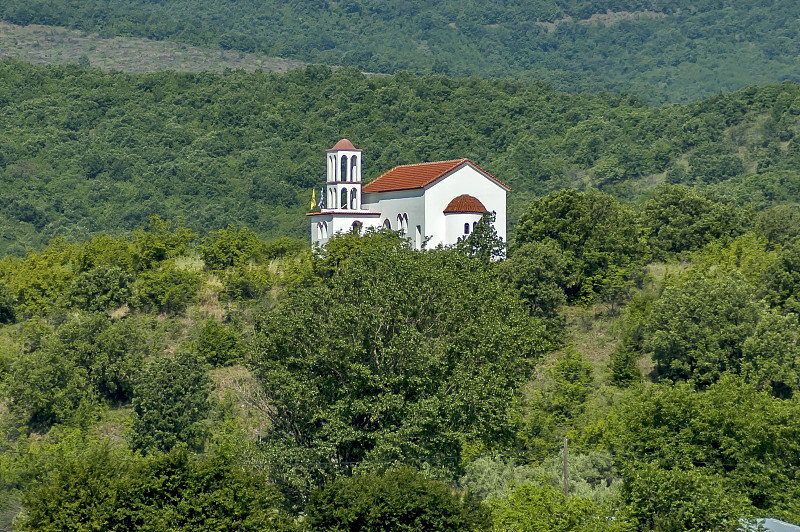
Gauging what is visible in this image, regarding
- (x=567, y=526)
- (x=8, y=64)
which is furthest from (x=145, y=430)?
(x=8, y=64)

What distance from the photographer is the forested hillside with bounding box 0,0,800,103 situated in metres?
163

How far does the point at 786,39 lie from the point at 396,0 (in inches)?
2363

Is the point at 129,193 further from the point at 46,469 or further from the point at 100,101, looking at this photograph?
the point at 46,469

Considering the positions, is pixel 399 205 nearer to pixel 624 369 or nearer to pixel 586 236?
pixel 586 236

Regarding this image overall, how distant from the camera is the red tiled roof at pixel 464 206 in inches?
1825

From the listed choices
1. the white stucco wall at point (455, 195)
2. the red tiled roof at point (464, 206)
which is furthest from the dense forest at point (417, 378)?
the white stucco wall at point (455, 195)

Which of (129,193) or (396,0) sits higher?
(396,0)

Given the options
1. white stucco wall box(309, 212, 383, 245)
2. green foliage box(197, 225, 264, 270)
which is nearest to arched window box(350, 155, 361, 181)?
white stucco wall box(309, 212, 383, 245)

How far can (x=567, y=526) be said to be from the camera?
77.5ft

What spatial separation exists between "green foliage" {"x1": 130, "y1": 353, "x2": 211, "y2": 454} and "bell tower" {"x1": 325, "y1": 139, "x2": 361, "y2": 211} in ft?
44.0

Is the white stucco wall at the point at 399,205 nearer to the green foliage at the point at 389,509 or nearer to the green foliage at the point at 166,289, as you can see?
the green foliage at the point at 166,289

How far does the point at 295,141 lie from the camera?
3526 inches

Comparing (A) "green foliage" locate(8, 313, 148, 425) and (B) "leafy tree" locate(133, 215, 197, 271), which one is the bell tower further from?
(A) "green foliage" locate(8, 313, 148, 425)

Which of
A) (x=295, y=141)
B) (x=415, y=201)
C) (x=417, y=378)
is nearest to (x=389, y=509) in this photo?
(x=417, y=378)
